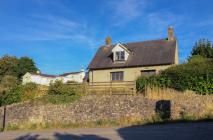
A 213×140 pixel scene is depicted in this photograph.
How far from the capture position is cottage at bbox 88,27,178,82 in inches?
1471

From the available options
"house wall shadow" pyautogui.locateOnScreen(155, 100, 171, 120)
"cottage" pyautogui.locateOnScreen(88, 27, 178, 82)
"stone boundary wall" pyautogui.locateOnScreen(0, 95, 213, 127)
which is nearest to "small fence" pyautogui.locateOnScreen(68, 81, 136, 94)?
"stone boundary wall" pyautogui.locateOnScreen(0, 95, 213, 127)

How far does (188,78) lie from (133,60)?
1283cm

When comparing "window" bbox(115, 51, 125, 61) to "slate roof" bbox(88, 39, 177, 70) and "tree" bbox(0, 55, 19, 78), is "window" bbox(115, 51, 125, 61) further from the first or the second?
"tree" bbox(0, 55, 19, 78)

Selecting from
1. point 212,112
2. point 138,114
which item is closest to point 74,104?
point 138,114

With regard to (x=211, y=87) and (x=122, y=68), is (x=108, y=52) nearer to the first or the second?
(x=122, y=68)

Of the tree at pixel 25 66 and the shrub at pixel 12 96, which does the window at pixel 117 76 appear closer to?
the shrub at pixel 12 96

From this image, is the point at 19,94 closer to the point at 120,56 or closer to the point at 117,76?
the point at 117,76

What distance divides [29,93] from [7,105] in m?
2.34

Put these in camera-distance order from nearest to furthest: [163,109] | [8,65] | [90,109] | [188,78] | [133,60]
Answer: [163,109], [90,109], [188,78], [133,60], [8,65]

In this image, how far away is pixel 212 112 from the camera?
21.0m

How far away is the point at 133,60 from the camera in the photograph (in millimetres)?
39156

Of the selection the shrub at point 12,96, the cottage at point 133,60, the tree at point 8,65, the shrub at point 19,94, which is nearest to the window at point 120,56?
the cottage at point 133,60

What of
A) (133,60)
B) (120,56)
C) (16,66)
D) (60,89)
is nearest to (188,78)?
(60,89)

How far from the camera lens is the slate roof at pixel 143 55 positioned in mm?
37312
